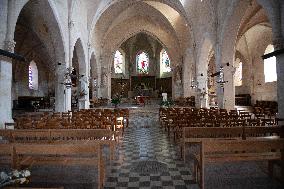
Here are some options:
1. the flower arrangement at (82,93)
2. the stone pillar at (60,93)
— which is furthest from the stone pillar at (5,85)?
the flower arrangement at (82,93)

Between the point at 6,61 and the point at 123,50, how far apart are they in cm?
3417

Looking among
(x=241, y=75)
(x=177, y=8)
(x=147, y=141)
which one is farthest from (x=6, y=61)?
(x=241, y=75)

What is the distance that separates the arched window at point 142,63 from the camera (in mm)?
44969

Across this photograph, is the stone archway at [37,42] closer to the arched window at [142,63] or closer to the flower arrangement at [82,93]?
the flower arrangement at [82,93]

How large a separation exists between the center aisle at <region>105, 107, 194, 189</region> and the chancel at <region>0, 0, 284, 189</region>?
3cm

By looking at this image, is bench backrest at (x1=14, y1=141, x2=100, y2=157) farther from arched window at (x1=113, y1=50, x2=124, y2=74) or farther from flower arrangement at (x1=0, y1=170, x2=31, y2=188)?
arched window at (x1=113, y1=50, x2=124, y2=74)

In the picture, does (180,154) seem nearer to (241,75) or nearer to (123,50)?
(241,75)

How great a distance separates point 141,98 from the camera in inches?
1249

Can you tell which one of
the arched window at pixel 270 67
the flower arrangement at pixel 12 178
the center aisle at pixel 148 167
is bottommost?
the center aisle at pixel 148 167

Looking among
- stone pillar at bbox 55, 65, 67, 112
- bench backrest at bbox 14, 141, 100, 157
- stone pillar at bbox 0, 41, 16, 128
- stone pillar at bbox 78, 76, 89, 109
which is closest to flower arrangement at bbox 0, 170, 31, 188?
bench backrest at bbox 14, 141, 100, 157

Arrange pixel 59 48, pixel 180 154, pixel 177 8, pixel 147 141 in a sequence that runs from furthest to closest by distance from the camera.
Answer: pixel 177 8, pixel 59 48, pixel 147 141, pixel 180 154

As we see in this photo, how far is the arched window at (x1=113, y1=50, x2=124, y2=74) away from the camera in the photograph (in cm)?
4438

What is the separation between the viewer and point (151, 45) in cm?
4434

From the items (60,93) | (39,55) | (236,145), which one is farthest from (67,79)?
(39,55)
